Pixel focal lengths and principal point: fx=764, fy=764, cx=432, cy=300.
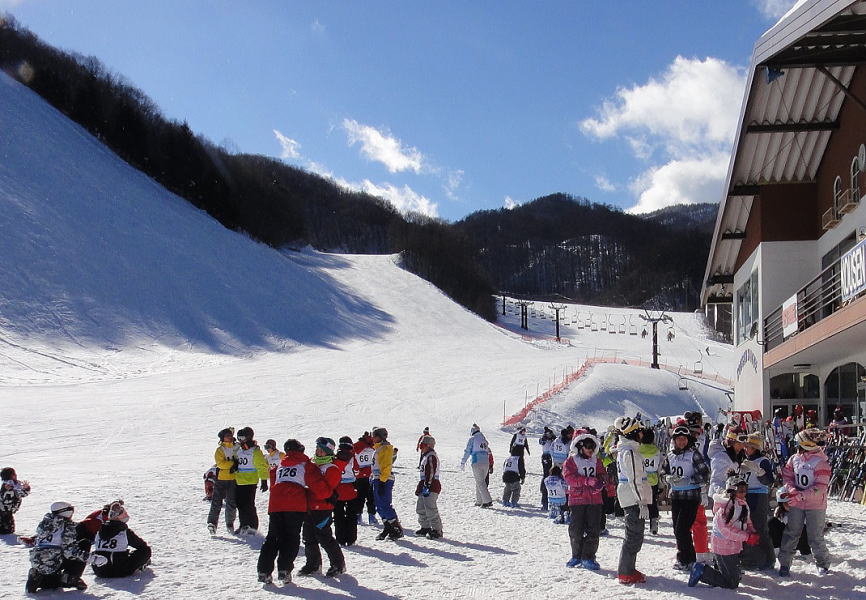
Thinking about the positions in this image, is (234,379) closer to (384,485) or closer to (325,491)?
(384,485)

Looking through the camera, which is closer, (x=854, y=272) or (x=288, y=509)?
(x=288, y=509)

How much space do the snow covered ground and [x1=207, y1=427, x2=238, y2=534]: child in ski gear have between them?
1.41ft

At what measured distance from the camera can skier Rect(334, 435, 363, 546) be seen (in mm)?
9484

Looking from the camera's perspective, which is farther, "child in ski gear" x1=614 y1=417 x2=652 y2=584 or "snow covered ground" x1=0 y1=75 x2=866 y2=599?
"snow covered ground" x1=0 y1=75 x2=866 y2=599

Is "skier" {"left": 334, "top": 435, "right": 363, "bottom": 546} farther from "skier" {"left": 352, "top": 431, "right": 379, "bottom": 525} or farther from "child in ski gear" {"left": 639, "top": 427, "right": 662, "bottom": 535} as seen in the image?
"child in ski gear" {"left": 639, "top": 427, "right": 662, "bottom": 535}

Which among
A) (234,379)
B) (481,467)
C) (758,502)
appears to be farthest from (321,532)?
(234,379)

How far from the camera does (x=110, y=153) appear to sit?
6284 cm

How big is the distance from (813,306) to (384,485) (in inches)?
459

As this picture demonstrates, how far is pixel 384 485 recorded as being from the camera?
1030 centimetres

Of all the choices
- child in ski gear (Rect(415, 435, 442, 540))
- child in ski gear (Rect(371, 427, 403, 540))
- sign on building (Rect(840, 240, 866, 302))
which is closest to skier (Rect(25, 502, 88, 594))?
child in ski gear (Rect(371, 427, 403, 540))

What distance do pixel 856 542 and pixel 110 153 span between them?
64246mm

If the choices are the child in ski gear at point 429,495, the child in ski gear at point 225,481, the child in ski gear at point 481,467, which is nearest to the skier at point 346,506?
the child in ski gear at point 429,495

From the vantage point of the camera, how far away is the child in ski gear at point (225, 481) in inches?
398

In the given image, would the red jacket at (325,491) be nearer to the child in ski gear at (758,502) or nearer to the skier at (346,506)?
the skier at (346,506)
